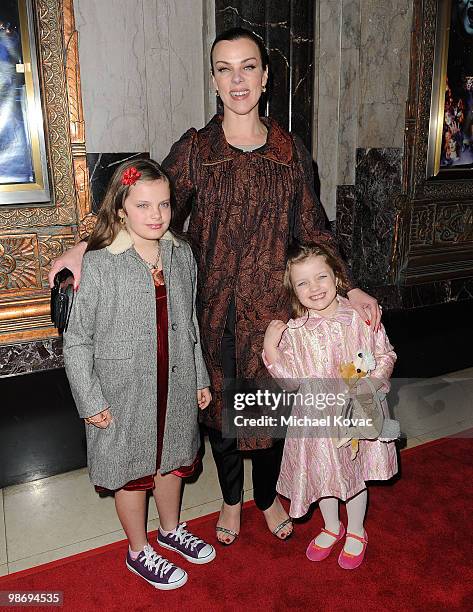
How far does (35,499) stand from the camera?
2.93 metres

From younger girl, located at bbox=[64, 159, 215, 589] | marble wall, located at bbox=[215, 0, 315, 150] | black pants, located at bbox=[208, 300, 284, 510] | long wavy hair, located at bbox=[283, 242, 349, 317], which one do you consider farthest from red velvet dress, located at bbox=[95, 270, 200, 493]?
marble wall, located at bbox=[215, 0, 315, 150]

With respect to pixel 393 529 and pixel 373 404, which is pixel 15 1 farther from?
pixel 393 529

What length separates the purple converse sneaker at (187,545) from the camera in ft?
7.91

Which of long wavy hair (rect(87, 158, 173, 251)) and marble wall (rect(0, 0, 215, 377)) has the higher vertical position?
marble wall (rect(0, 0, 215, 377))

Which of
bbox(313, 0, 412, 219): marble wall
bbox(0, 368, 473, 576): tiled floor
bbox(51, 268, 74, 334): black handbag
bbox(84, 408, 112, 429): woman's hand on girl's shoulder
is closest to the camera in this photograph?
bbox(51, 268, 74, 334): black handbag

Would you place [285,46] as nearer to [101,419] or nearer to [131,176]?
[131,176]

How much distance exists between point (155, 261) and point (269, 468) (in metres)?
1.06

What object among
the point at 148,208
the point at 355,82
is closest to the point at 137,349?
the point at 148,208

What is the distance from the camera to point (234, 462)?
248cm

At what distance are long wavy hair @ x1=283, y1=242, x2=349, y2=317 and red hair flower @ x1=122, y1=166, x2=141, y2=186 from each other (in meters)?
0.67

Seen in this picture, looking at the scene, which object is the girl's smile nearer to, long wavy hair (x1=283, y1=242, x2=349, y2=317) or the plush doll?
long wavy hair (x1=283, y1=242, x2=349, y2=317)

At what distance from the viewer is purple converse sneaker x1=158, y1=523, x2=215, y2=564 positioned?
2.41 meters

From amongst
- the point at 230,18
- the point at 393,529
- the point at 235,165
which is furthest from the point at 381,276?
the point at 235,165

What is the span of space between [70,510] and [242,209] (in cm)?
176
